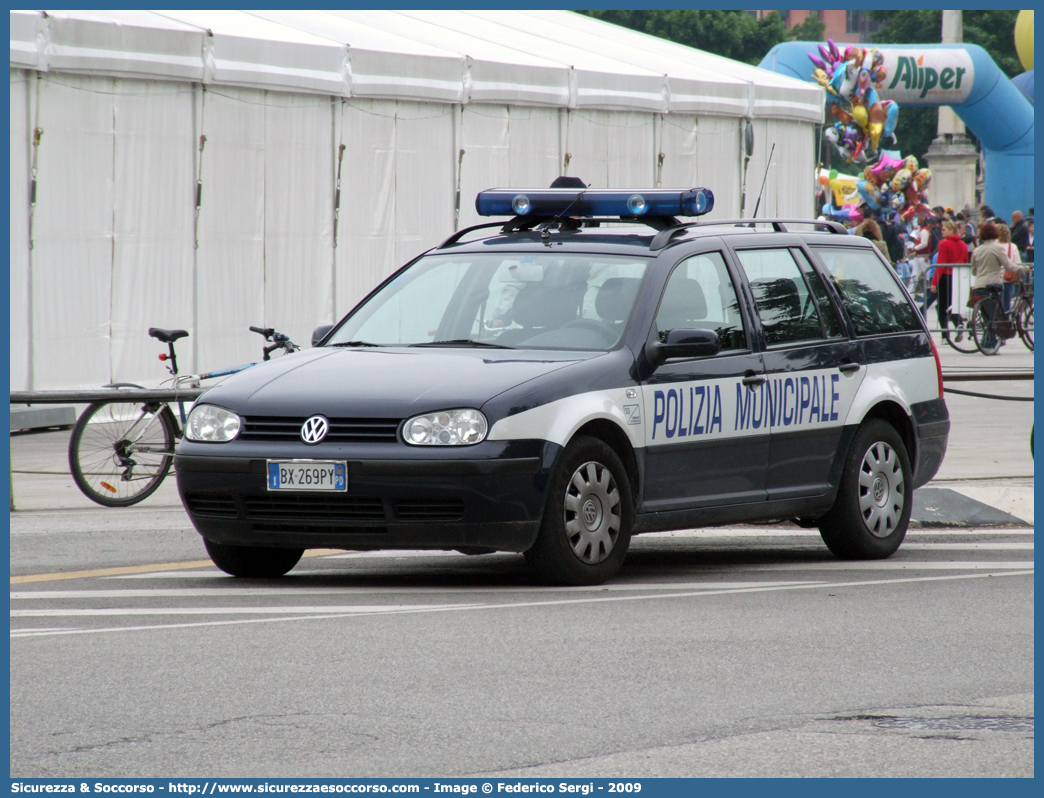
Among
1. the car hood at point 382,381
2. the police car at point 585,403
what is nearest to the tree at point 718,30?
the police car at point 585,403

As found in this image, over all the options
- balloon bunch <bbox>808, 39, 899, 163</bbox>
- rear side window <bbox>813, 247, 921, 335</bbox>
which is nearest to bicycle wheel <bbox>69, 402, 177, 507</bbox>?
rear side window <bbox>813, 247, 921, 335</bbox>

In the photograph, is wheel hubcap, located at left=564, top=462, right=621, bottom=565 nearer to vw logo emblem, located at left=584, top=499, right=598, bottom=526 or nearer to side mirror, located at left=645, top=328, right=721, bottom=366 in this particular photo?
vw logo emblem, located at left=584, top=499, right=598, bottom=526

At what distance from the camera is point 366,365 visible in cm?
863

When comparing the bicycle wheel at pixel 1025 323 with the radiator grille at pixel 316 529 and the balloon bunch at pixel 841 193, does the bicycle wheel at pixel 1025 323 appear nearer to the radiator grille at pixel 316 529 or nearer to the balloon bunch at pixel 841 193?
the balloon bunch at pixel 841 193

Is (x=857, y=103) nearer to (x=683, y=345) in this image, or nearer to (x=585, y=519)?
(x=683, y=345)

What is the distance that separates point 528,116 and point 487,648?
51.2 ft

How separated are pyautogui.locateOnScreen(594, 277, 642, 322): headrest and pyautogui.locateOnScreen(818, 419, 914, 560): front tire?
1641 millimetres

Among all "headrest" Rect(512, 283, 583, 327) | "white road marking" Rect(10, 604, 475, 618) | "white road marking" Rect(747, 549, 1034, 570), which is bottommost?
"white road marking" Rect(747, 549, 1034, 570)

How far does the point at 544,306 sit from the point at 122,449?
4278mm

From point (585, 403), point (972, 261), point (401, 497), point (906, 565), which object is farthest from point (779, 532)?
point (972, 261)

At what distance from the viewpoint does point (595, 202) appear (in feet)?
32.5

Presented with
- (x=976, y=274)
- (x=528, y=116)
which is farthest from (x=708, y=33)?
(x=528, y=116)

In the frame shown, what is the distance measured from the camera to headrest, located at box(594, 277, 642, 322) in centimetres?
895

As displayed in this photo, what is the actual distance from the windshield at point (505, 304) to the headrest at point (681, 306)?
18 centimetres
